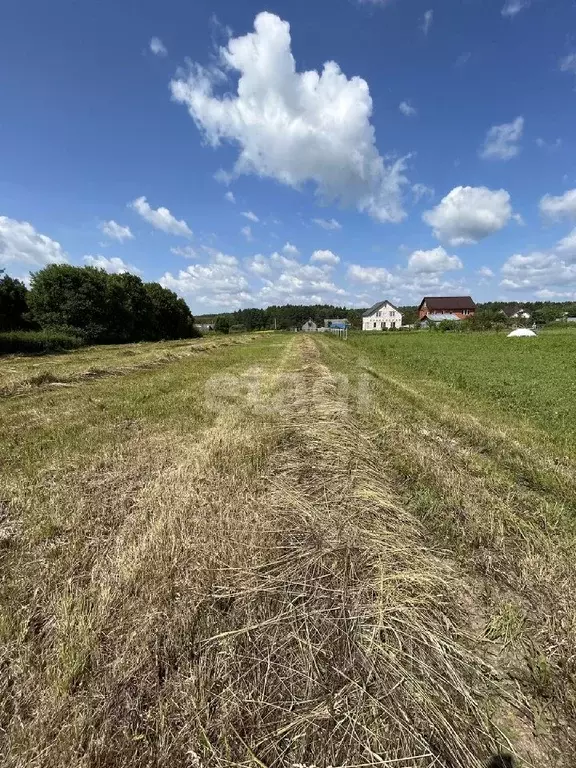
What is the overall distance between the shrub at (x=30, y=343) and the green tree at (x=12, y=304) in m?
8.67

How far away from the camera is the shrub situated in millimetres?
26055

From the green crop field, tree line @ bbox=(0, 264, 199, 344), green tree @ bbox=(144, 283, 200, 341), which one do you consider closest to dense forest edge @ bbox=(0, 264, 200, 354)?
tree line @ bbox=(0, 264, 199, 344)

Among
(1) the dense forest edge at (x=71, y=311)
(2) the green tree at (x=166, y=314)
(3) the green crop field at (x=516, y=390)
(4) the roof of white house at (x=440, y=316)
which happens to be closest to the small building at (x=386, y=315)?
(4) the roof of white house at (x=440, y=316)

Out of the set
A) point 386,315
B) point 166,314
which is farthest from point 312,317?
point 166,314

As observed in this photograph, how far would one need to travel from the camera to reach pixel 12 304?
3875 cm

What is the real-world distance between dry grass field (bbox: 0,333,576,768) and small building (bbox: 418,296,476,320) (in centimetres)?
11655

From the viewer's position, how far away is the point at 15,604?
2662 mm

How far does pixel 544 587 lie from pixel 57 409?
9.92m

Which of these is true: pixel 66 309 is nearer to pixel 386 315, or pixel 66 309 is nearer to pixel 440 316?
pixel 386 315

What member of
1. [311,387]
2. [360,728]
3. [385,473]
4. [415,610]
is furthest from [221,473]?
[311,387]

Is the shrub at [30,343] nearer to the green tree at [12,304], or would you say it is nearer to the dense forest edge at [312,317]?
the green tree at [12,304]

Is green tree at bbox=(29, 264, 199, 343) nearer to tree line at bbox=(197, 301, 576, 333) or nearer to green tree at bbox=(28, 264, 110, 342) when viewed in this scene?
green tree at bbox=(28, 264, 110, 342)

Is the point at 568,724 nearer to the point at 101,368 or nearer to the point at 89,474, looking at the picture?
the point at 89,474

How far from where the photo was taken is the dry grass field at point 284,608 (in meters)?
1.83
